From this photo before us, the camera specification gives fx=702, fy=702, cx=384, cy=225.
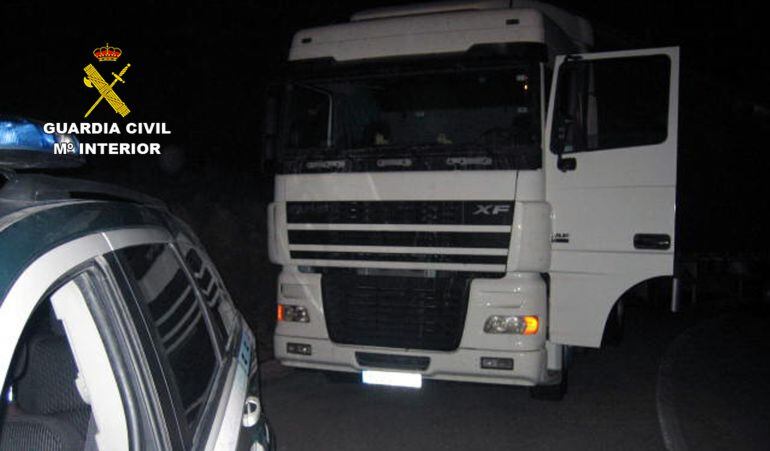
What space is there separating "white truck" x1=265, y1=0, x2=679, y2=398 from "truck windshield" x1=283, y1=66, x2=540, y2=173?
0.06ft

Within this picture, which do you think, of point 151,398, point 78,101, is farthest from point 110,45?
point 151,398

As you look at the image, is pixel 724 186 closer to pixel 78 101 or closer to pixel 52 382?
pixel 52 382

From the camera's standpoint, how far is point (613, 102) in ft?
18.7

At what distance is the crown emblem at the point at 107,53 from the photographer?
1186 cm

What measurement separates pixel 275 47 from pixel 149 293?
13443 millimetres

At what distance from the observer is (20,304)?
147 centimetres

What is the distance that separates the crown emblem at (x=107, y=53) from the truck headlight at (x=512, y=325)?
30.8 ft

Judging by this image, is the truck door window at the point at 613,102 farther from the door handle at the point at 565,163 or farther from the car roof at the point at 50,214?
the car roof at the point at 50,214

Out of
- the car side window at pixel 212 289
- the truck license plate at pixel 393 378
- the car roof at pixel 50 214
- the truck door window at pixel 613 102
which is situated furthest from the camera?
the truck license plate at pixel 393 378

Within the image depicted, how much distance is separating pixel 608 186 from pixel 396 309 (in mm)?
1918

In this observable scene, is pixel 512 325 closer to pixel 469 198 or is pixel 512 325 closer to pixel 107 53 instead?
pixel 469 198

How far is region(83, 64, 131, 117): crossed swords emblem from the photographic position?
11906mm

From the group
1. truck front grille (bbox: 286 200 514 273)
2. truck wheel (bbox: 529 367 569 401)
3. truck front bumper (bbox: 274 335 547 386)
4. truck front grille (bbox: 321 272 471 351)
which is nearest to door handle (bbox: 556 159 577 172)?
truck front grille (bbox: 286 200 514 273)

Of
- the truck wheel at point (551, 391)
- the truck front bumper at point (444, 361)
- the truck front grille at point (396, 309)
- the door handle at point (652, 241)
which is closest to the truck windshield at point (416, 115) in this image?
the truck front grille at point (396, 309)
